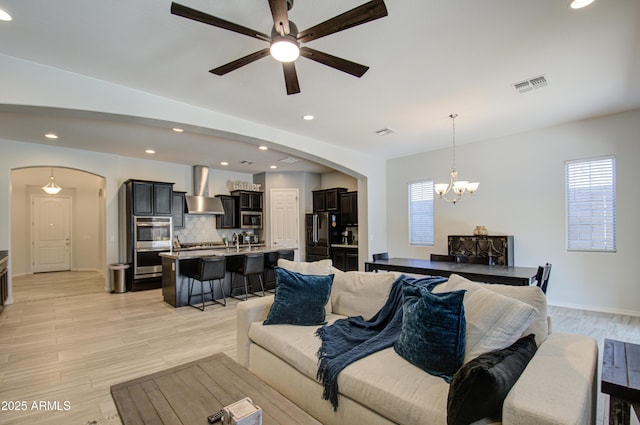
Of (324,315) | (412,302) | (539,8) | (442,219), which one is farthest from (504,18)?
(442,219)

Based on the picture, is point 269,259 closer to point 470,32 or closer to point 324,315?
point 324,315

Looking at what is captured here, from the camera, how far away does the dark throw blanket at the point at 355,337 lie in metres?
1.94

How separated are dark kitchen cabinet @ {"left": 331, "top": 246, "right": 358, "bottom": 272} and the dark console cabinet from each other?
8.15ft

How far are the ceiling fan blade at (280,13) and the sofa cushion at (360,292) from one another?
2.11 meters

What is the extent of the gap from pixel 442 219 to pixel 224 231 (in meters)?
5.69

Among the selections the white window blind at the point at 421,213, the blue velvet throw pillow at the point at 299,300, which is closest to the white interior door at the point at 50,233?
the blue velvet throw pillow at the point at 299,300

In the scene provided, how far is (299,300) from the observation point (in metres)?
2.79

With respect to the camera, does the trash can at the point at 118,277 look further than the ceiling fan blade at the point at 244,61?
Yes

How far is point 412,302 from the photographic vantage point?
2104 millimetres

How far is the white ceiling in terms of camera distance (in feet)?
7.83

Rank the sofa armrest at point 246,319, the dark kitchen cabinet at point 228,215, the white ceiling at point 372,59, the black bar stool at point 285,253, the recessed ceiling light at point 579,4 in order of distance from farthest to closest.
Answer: the dark kitchen cabinet at point 228,215 < the black bar stool at point 285,253 < the sofa armrest at point 246,319 < the white ceiling at point 372,59 < the recessed ceiling light at point 579,4

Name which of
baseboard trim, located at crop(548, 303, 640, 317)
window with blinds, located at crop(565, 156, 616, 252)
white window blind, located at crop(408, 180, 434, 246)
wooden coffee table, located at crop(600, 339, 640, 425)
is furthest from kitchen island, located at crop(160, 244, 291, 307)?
window with blinds, located at crop(565, 156, 616, 252)

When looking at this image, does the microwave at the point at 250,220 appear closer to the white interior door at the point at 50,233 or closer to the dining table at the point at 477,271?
the dining table at the point at 477,271

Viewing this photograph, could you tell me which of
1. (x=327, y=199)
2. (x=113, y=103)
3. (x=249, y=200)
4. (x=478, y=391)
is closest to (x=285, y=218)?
(x=249, y=200)
